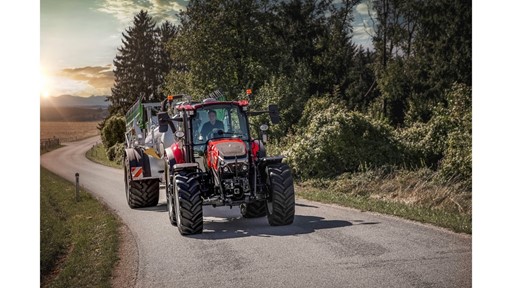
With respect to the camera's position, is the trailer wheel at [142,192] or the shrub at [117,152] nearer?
the trailer wheel at [142,192]

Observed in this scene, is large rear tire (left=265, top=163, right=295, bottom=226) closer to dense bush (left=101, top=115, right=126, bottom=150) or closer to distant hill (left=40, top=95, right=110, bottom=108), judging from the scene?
distant hill (left=40, top=95, right=110, bottom=108)

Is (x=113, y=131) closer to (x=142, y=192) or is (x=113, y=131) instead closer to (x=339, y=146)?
(x=142, y=192)

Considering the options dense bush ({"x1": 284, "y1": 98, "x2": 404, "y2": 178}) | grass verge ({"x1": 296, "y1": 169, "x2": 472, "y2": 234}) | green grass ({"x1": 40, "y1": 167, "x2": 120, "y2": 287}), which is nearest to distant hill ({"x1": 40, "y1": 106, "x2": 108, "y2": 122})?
green grass ({"x1": 40, "y1": 167, "x2": 120, "y2": 287})

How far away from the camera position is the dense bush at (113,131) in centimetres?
1067

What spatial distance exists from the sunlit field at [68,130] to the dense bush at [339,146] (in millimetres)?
7177

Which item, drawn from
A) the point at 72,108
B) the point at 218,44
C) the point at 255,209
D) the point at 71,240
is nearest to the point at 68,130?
the point at 72,108

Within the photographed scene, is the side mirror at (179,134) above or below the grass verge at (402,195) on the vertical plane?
above

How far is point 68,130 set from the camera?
803 cm

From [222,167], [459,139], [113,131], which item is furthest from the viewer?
[459,139]

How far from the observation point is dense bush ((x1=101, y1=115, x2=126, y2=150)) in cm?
1067

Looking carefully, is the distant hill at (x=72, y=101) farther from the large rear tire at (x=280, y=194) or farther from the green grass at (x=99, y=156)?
the large rear tire at (x=280, y=194)

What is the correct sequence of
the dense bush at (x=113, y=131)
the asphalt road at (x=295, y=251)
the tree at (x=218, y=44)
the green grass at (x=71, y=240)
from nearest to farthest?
the asphalt road at (x=295, y=251) → the green grass at (x=71, y=240) → the tree at (x=218, y=44) → the dense bush at (x=113, y=131)

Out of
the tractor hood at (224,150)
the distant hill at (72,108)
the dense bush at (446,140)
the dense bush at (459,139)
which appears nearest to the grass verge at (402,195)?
the dense bush at (459,139)

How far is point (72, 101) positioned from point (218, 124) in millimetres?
2140
